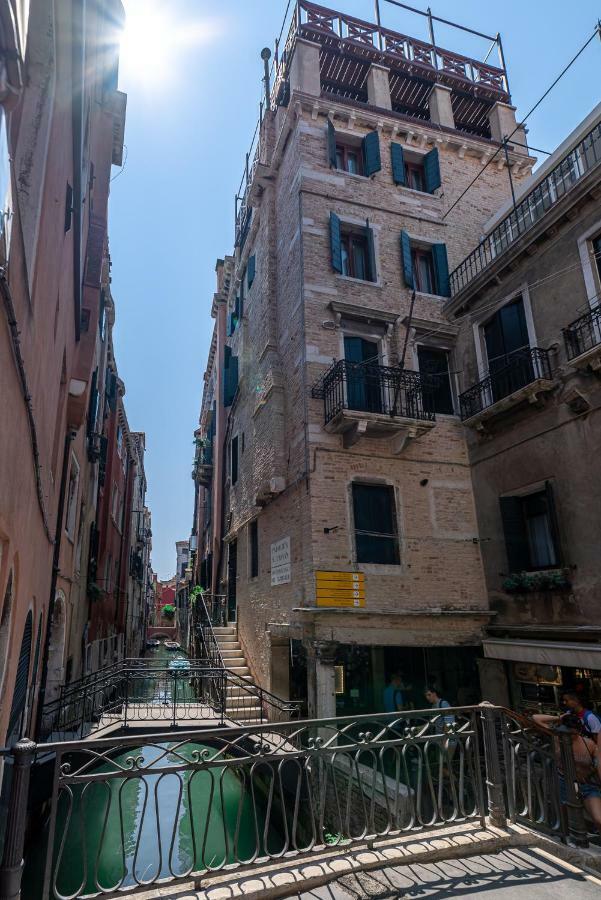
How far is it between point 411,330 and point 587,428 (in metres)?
5.53

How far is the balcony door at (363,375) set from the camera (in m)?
12.6

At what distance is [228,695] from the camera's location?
13.9 meters

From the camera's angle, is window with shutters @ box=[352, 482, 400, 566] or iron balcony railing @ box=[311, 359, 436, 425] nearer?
window with shutters @ box=[352, 482, 400, 566]

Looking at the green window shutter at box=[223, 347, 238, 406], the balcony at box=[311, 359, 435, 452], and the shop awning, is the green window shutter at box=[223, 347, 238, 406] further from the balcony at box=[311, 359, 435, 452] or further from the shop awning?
the shop awning

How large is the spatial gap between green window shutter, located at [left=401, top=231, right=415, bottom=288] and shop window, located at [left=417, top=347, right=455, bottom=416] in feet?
6.37

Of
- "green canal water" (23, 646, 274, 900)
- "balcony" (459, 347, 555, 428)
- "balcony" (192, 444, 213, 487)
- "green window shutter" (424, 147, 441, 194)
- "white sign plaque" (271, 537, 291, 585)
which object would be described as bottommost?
"green canal water" (23, 646, 274, 900)

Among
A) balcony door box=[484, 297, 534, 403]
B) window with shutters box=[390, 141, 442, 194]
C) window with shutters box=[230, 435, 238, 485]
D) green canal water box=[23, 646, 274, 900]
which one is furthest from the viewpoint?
window with shutters box=[230, 435, 238, 485]

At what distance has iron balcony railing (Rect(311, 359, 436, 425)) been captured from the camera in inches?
481

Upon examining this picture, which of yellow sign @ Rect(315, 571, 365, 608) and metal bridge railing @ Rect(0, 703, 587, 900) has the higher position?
yellow sign @ Rect(315, 571, 365, 608)

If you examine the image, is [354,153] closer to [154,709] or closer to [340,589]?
[340,589]

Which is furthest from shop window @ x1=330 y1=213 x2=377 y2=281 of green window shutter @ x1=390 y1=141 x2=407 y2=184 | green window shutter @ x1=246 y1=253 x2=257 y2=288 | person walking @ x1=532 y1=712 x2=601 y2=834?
person walking @ x1=532 y1=712 x2=601 y2=834

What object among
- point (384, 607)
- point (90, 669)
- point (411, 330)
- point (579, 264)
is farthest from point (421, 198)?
point (90, 669)

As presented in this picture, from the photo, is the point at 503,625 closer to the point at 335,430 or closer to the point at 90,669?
the point at 335,430

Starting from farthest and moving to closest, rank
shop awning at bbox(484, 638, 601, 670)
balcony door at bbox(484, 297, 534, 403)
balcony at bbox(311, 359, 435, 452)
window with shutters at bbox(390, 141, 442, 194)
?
window with shutters at bbox(390, 141, 442, 194) < balcony at bbox(311, 359, 435, 452) < balcony door at bbox(484, 297, 534, 403) < shop awning at bbox(484, 638, 601, 670)
